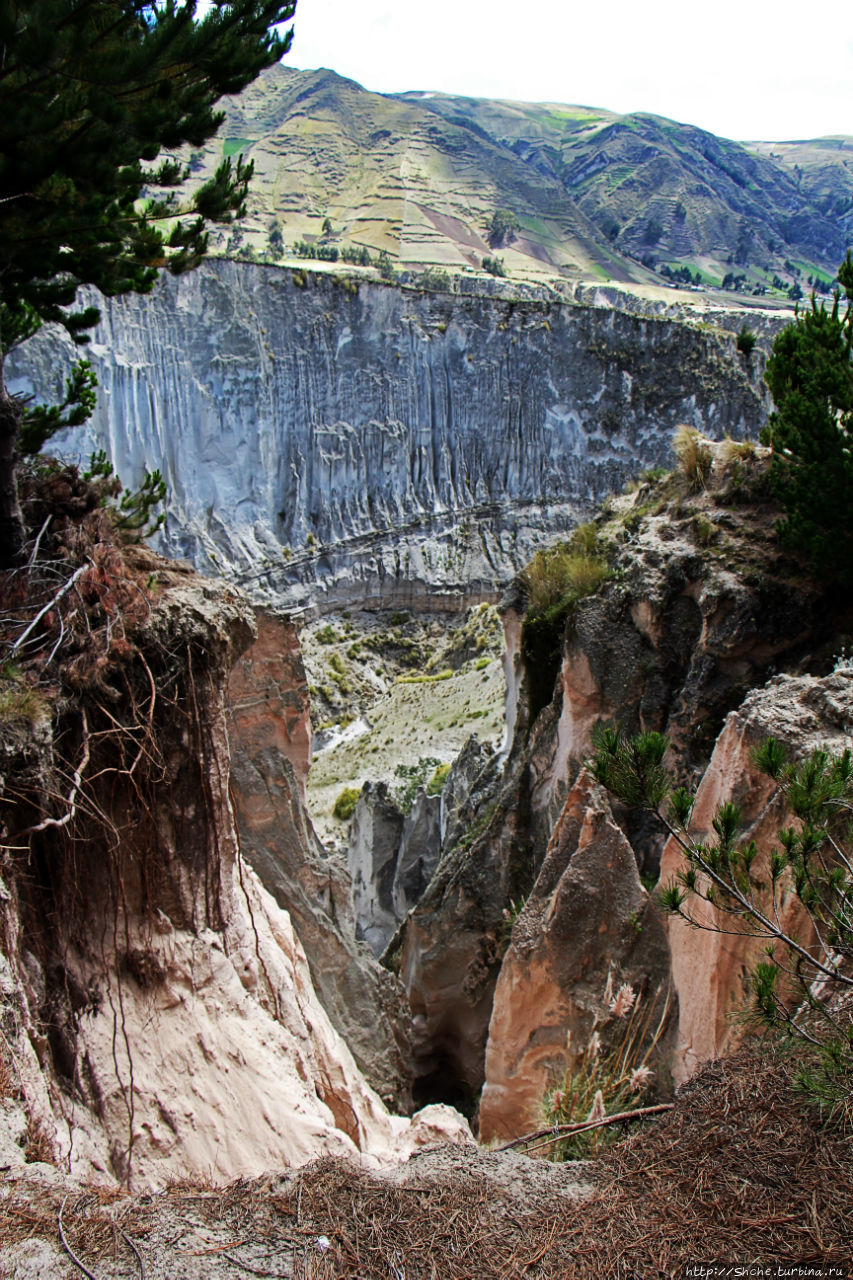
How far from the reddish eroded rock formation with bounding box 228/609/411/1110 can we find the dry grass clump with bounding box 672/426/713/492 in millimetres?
4821

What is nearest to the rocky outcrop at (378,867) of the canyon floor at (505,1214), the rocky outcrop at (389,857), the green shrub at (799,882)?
the rocky outcrop at (389,857)

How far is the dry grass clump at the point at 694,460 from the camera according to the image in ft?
30.9

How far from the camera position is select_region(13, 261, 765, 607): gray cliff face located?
33312mm

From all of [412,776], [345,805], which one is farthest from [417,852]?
[345,805]

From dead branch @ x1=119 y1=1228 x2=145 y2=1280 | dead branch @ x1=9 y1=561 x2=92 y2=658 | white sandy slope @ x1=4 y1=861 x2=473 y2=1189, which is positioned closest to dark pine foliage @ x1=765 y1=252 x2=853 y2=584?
white sandy slope @ x1=4 y1=861 x2=473 y2=1189

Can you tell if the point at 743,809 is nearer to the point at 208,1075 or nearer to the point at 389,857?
the point at 208,1075

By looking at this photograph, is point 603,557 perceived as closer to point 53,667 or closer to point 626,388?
point 53,667

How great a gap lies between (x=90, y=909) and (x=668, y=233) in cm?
14107

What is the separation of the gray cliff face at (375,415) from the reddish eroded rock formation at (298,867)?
23.7 m

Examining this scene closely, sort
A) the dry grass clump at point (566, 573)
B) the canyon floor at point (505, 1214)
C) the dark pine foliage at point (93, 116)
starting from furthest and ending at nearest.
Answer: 1. the dry grass clump at point (566, 573)
2. the dark pine foliage at point (93, 116)
3. the canyon floor at point (505, 1214)

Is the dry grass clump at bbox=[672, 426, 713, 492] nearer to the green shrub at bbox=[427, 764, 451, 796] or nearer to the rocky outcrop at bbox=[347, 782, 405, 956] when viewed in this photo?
the green shrub at bbox=[427, 764, 451, 796]

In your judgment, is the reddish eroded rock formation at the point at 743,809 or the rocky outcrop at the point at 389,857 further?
the rocky outcrop at the point at 389,857

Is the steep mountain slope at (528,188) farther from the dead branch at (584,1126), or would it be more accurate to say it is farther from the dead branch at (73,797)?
the dead branch at (584,1126)

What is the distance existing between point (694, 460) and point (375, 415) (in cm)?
3210
